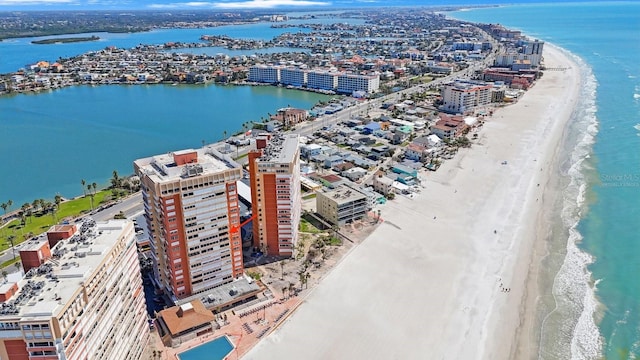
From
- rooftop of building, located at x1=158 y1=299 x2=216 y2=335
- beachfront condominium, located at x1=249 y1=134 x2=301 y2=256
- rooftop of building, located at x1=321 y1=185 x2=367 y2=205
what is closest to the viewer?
rooftop of building, located at x1=158 y1=299 x2=216 y2=335

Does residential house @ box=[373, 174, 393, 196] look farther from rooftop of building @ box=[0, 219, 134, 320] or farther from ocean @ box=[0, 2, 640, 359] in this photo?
rooftop of building @ box=[0, 219, 134, 320]

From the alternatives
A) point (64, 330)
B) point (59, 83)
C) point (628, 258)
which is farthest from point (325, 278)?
point (59, 83)

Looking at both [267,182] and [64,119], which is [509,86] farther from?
[64,119]

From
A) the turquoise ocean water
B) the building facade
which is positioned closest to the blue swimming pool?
the building facade

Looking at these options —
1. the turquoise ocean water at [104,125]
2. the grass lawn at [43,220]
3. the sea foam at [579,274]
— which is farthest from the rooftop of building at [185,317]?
the turquoise ocean water at [104,125]

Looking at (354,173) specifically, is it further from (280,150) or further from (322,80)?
(322,80)

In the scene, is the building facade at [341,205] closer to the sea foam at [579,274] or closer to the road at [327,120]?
the road at [327,120]
